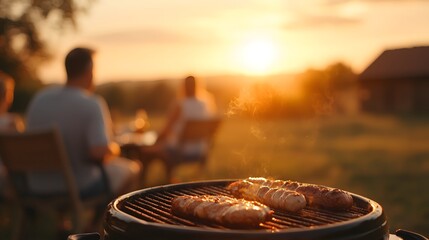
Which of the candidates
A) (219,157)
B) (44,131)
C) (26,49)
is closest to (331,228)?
(44,131)

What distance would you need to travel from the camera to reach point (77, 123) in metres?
4.85

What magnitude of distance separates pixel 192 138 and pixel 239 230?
5464 millimetres

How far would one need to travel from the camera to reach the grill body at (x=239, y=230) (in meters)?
2.08

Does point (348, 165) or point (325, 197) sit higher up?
point (325, 197)

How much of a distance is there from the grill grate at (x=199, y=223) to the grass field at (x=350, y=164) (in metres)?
0.80

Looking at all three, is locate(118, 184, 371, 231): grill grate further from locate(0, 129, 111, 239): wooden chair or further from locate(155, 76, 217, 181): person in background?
locate(155, 76, 217, 181): person in background

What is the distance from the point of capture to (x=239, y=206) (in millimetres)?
2311

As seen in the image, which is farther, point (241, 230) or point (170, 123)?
point (170, 123)

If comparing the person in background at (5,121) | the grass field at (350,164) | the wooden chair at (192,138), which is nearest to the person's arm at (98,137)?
the person in background at (5,121)

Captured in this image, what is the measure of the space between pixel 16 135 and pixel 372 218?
3139 millimetres

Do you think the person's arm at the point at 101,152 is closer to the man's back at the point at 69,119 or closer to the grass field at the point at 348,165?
the man's back at the point at 69,119

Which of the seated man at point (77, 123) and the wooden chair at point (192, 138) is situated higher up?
the seated man at point (77, 123)

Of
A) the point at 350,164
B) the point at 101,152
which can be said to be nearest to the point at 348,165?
the point at 350,164

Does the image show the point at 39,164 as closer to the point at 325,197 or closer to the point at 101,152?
the point at 101,152
